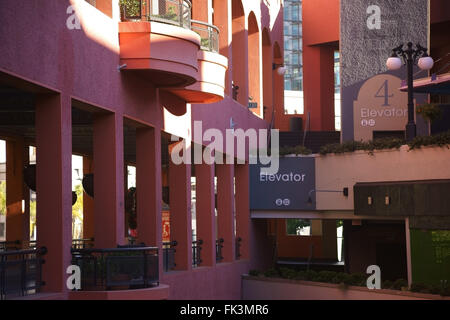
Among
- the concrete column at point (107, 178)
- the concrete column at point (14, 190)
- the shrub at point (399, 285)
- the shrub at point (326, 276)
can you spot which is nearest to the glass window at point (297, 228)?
Result: the shrub at point (326, 276)

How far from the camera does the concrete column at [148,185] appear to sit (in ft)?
62.2

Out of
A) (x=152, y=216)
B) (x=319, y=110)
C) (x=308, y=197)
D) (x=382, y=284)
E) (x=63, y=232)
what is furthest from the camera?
(x=319, y=110)

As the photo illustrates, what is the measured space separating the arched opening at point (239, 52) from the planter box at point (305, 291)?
6039 mm

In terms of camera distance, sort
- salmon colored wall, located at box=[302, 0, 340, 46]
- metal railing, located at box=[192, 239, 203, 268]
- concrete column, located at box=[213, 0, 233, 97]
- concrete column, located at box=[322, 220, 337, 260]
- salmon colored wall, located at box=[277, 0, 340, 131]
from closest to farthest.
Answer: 1. metal railing, located at box=[192, 239, 203, 268]
2. concrete column, located at box=[213, 0, 233, 97]
3. salmon colored wall, located at box=[302, 0, 340, 46]
4. salmon colored wall, located at box=[277, 0, 340, 131]
5. concrete column, located at box=[322, 220, 337, 260]

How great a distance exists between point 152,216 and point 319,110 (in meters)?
20.6

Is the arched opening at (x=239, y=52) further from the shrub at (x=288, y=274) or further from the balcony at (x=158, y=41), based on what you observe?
the balcony at (x=158, y=41)

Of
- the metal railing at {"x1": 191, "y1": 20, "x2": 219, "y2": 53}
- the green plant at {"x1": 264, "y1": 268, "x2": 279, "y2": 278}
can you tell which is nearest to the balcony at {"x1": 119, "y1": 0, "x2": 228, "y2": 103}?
the metal railing at {"x1": 191, "y1": 20, "x2": 219, "y2": 53}

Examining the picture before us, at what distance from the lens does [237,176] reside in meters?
29.3

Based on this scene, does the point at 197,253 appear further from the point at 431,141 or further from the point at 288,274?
the point at 431,141

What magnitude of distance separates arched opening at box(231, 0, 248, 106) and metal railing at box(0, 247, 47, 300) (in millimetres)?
14977

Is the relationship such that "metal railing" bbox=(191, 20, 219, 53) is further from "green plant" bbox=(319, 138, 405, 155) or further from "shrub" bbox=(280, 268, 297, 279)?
"shrub" bbox=(280, 268, 297, 279)

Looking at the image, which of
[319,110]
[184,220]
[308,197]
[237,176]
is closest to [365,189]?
[308,197]

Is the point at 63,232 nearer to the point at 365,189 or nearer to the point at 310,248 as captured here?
the point at 365,189

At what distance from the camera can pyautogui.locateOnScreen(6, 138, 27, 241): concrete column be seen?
76.2 feet
